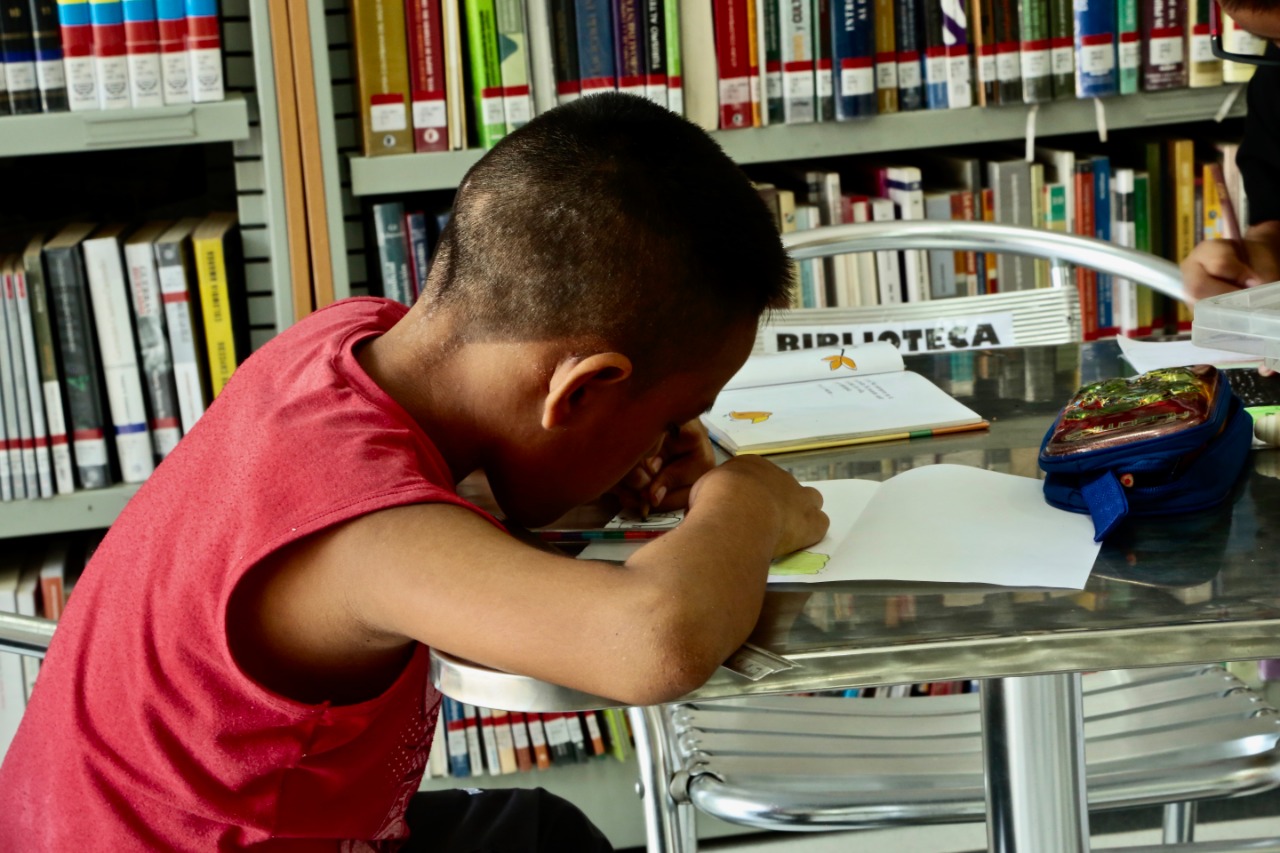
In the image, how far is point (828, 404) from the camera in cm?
106

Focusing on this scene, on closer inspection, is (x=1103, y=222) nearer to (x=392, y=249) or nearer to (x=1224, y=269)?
(x=1224, y=269)

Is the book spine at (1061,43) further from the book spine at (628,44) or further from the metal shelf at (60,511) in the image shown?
the metal shelf at (60,511)

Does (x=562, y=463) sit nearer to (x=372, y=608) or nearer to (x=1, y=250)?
(x=372, y=608)

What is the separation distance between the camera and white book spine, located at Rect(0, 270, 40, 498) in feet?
5.37

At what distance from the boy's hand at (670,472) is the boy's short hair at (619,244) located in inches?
4.4

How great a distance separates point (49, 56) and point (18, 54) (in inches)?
1.3

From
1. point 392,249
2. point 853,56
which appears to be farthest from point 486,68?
point 853,56

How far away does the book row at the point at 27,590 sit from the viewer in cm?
175

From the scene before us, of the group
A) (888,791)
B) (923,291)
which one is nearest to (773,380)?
(888,791)

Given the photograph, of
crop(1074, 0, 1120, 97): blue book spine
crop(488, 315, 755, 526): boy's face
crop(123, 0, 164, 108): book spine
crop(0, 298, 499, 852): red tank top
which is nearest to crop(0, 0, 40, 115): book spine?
crop(123, 0, 164, 108): book spine

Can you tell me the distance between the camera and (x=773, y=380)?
1139 millimetres

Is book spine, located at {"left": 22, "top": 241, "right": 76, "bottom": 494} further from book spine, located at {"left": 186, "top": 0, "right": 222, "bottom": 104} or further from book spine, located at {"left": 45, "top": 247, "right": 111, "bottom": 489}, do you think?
book spine, located at {"left": 186, "top": 0, "right": 222, "bottom": 104}

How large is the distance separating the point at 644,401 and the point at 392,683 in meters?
0.21

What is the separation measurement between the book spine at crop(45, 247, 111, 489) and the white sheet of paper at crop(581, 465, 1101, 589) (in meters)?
1.10
